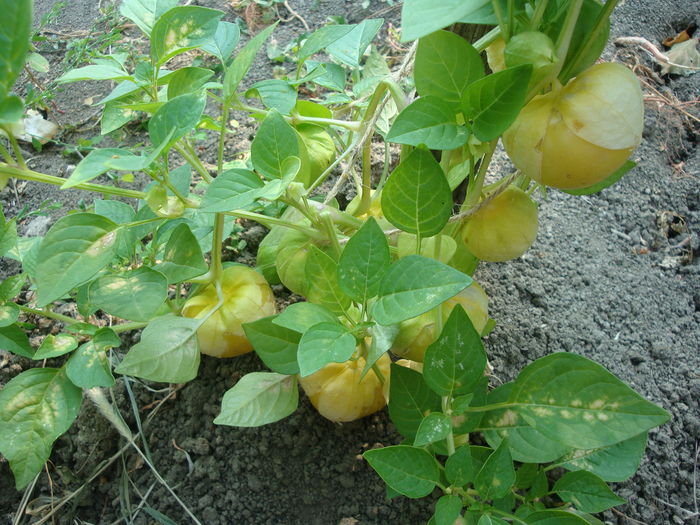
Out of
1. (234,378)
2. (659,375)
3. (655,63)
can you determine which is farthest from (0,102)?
(655,63)

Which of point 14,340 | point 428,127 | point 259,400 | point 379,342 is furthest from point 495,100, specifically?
point 14,340

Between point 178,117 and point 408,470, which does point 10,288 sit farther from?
point 408,470

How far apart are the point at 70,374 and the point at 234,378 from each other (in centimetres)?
A: 31

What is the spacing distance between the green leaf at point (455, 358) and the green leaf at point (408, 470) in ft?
0.27

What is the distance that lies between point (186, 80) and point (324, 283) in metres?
0.33

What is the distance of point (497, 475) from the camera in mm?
599

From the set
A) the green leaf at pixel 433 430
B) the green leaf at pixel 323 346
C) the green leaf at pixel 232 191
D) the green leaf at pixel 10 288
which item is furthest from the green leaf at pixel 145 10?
the green leaf at pixel 433 430

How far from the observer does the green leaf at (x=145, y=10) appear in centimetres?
80

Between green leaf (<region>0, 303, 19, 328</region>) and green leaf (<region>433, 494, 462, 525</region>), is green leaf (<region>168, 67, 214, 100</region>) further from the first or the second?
green leaf (<region>433, 494, 462, 525</region>)

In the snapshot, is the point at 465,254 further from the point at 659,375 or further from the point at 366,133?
the point at 659,375

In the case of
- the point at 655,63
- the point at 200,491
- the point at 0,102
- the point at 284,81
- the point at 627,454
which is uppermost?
the point at 0,102

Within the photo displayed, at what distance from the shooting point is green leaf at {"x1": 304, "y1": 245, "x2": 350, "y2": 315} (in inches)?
27.7

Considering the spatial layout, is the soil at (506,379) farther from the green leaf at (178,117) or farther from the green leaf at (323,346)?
the green leaf at (178,117)

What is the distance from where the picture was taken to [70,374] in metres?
0.77
